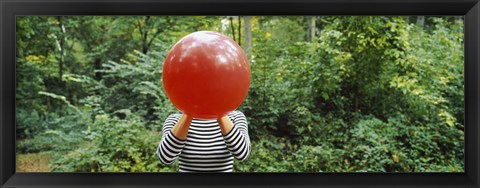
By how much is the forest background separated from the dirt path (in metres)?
0.01

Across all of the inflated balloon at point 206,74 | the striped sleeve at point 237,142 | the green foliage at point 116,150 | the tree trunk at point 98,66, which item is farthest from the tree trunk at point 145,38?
the inflated balloon at point 206,74

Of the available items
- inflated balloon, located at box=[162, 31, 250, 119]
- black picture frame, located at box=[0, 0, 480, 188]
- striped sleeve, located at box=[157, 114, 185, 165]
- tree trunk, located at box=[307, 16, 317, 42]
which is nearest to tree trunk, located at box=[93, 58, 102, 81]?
tree trunk, located at box=[307, 16, 317, 42]

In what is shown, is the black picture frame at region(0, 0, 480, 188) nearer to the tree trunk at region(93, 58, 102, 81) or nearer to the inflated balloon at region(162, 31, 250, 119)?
the inflated balloon at region(162, 31, 250, 119)

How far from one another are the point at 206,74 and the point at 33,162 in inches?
145

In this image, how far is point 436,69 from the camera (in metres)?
3.67

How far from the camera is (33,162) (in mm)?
4047

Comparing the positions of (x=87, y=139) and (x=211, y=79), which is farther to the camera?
(x=87, y=139)

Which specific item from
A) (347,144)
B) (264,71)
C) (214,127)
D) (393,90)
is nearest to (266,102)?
(264,71)

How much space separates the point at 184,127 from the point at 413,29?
3217 millimetres

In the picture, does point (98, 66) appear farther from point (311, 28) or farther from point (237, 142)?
point (237, 142)

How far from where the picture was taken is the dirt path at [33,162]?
3.98 metres
